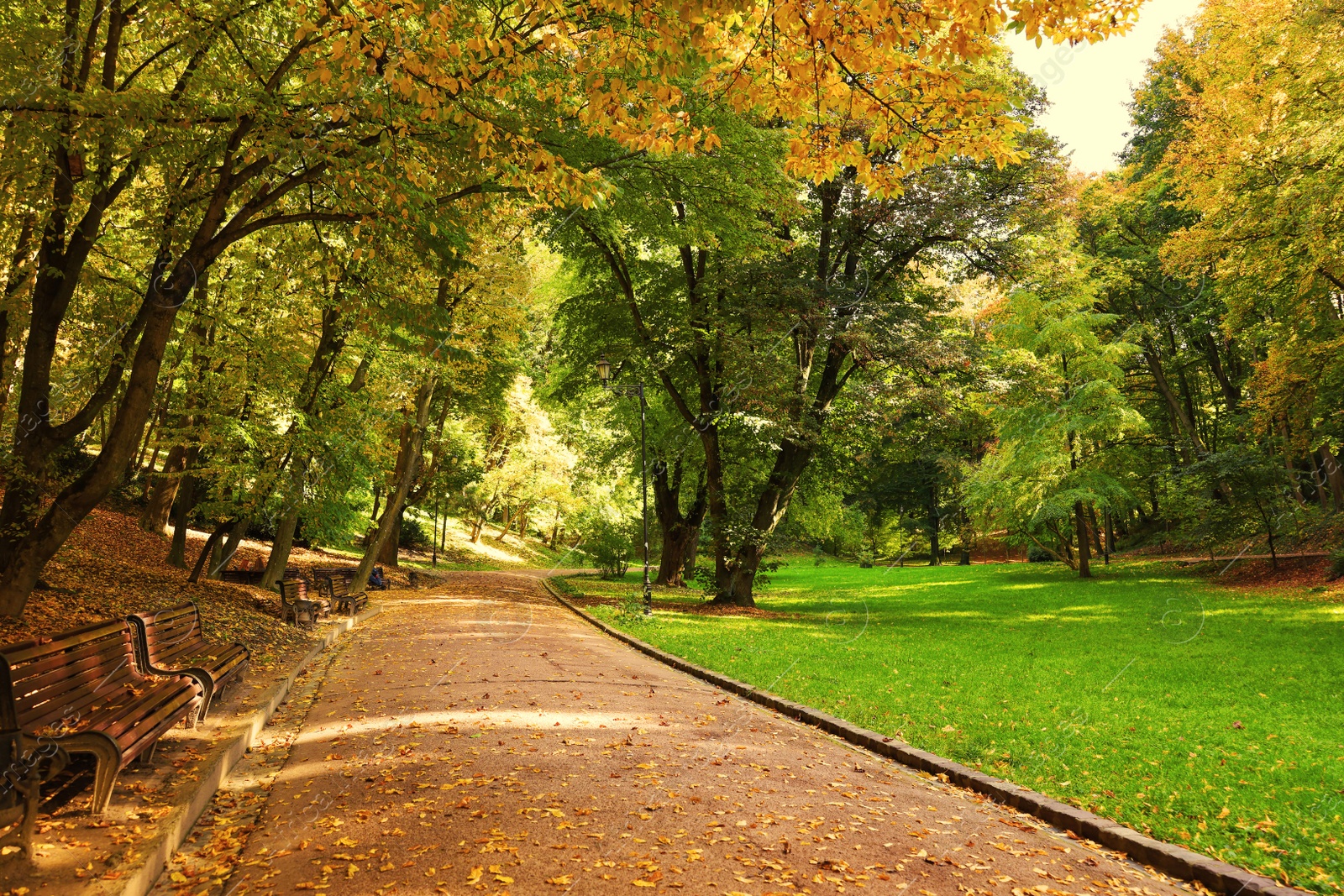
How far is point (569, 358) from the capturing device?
72.0 ft

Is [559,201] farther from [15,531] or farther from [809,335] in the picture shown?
[809,335]

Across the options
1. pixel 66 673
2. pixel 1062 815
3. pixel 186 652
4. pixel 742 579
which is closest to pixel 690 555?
pixel 742 579

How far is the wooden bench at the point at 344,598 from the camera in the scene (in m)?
16.1

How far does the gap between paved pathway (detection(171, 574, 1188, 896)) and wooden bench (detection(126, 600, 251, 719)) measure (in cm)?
73

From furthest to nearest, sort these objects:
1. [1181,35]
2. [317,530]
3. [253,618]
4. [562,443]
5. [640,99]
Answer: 1. [562,443]
2. [1181,35]
3. [317,530]
4. [253,618]
5. [640,99]

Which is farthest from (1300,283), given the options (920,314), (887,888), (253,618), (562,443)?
(562,443)

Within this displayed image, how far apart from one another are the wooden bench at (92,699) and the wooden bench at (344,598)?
412 inches

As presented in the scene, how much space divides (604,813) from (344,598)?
43.3 feet

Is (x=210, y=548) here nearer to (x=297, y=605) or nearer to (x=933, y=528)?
(x=297, y=605)

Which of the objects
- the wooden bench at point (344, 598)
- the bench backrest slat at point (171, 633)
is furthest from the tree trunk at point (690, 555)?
the bench backrest slat at point (171, 633)

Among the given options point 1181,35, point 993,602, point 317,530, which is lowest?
point 993,602

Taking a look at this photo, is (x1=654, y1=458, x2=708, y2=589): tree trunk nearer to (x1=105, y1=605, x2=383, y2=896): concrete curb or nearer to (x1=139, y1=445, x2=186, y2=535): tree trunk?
(x1=139, y1=445, x2=186, y2=535): tree trunk

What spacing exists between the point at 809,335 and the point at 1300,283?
9274 millimetres

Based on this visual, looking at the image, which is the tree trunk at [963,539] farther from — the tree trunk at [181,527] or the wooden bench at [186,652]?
the wooden bench at [186,652]
